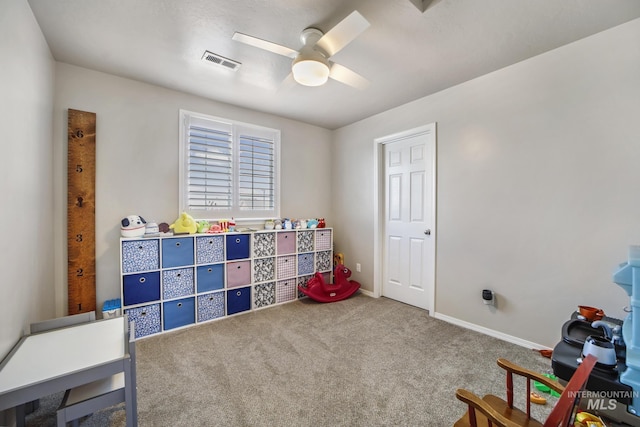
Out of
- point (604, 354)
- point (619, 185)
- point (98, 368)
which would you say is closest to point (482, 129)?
point (619, 185)

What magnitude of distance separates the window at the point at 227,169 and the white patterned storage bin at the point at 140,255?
22.9 inches

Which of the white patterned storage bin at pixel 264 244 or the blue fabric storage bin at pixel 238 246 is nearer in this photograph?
the blue fabric storage bin at pixel 238 246

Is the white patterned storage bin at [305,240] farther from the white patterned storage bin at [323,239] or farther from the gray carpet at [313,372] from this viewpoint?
the gray carpet at [313,372]

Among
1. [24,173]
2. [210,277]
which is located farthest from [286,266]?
[24,173]

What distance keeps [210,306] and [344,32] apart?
2.87 m

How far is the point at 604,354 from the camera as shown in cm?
135

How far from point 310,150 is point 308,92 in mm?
1208

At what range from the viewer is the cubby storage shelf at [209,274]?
2.54 metres

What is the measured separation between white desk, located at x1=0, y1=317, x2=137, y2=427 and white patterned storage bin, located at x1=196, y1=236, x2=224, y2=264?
127 cm

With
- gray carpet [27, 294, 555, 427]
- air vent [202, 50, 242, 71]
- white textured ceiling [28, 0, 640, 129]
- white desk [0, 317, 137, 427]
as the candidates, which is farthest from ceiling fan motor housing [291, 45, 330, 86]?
gray carpet [27, 294, 555, 427]

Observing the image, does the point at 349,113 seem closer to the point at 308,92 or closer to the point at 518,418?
the point at 308,92

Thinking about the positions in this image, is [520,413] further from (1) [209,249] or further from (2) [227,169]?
(2) [227,169]

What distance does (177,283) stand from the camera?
9.02ft
